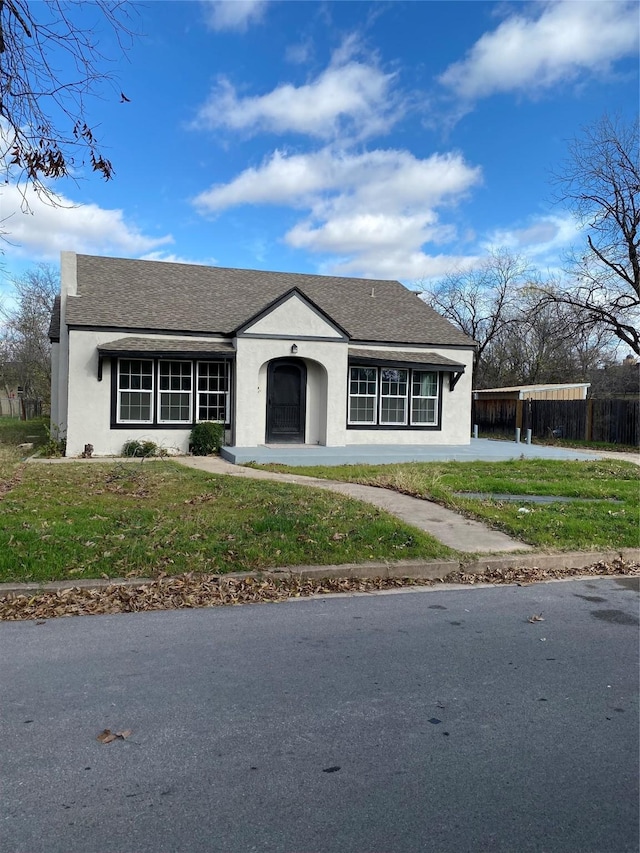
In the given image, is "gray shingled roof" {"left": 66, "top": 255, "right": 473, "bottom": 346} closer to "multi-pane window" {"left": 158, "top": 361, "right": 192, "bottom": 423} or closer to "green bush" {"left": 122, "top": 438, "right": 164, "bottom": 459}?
"multi-pane window" {"left": 158, "top": 361, "right": 192, "bottom": 423}

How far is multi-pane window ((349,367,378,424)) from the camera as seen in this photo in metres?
20.2

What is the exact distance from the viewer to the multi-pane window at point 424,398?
20.9 meters

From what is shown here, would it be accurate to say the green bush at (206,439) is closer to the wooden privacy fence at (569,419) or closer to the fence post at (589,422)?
the wooden privacy fence at (569,419)

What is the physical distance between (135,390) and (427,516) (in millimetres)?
10882

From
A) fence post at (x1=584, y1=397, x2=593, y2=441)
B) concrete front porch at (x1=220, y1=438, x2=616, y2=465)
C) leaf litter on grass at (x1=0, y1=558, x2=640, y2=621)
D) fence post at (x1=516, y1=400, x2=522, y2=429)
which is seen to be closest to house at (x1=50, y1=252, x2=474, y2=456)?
concrete front porch at (x1=220, y1=438, x2=616, y2=465)

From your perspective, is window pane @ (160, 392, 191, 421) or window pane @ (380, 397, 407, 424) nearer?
window pane @ (160, 392, 191, 421)

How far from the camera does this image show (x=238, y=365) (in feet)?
59.3

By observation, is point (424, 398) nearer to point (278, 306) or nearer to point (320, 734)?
point (278, 306)

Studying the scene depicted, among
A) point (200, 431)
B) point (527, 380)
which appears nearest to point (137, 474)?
point (200, 431)

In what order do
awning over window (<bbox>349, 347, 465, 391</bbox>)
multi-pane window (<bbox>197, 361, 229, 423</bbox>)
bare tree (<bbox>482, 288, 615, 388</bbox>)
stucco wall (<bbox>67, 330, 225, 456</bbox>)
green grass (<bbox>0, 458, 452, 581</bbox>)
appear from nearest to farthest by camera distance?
green grass (<bbox>0, 458, 452, 581</bbox>) < stucco wall (<bbox>67, 330, 225, 456</bbox>) < multi-pane window (<bbox>197, 361, 229, 423</bbox>) < awning over window (<bbox>349, 347, 465, 391</bbox>) < bare tree (<bbox>482, 288, 615, 388</bbox>)

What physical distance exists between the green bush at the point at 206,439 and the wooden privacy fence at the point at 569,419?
14111 mm

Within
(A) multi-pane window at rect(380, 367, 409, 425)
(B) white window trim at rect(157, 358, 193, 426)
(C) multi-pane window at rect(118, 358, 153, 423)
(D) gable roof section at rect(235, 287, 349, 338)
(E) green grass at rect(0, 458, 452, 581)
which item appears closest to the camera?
(E) green grass at rect(0, 458, 452, 581)

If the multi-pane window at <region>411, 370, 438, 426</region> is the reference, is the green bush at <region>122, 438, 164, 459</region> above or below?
below

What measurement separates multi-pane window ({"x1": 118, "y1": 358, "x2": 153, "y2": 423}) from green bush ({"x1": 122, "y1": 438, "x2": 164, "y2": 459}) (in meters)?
0.74
